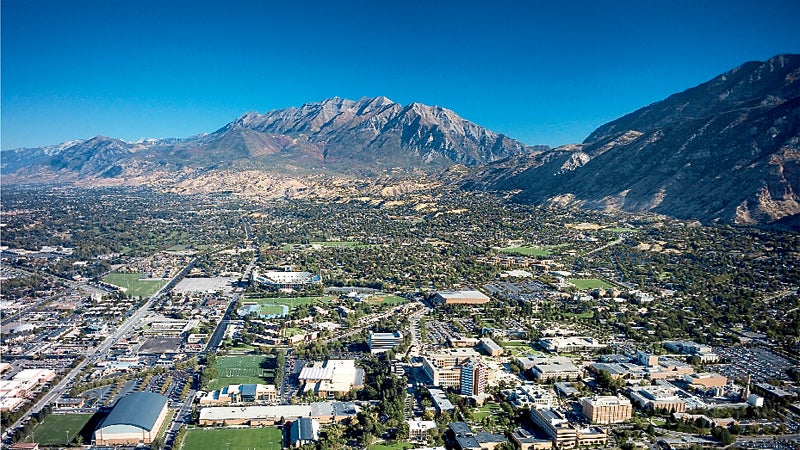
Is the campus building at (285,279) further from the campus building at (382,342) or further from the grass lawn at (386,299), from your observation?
the campus building at (382,342)

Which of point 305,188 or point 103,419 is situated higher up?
point 305,188

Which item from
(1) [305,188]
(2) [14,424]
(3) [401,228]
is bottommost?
(2) [14,424]

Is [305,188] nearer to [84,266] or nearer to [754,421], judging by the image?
[84,266]

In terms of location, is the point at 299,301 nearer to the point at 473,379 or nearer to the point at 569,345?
the point at 569,345

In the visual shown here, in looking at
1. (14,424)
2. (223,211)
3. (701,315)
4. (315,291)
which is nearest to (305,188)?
(223,211)

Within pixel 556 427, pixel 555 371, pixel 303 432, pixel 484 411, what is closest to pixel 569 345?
pixel 555 371

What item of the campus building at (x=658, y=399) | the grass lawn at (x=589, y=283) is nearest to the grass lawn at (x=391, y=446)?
the campus building at (x=658, y=399)
